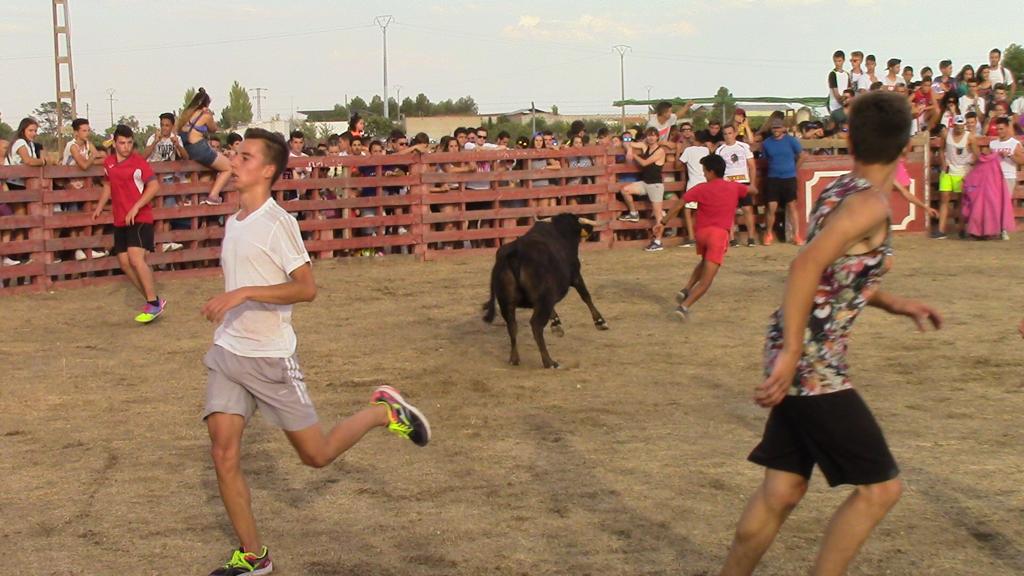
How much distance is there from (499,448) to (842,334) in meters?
3.29

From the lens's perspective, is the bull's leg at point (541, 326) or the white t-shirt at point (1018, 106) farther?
the white t-shirt at point (1018, 106)

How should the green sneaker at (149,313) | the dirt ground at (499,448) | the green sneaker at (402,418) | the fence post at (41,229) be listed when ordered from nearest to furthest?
the dirt ground at (499,448) < the green sneaker at (402,418) < the green sneaker at (149,313) < the fence post at (41,229)

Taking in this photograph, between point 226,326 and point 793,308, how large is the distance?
7.46 ft

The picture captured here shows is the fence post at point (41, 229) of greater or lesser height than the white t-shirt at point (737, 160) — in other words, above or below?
below

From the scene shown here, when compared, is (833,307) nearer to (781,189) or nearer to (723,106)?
(781,189)

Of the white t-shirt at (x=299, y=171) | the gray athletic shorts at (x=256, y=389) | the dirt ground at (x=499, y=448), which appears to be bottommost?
the dirt ground at (x=499, y=448)

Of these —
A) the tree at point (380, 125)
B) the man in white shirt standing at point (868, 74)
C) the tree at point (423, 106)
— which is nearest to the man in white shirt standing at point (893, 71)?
the man in white shirt standing at point (868, 74)

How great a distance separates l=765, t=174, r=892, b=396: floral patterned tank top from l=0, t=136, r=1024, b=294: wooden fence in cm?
1135

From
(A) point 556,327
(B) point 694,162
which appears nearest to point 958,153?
(B) point 694,162

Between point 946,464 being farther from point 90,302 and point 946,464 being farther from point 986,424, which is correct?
point 90,302

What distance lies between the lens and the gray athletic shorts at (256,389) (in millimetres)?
4512

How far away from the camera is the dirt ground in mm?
4938

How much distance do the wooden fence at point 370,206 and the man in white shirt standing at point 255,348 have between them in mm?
9422

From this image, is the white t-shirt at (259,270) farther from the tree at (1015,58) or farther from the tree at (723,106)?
the tree at (1015,58)
